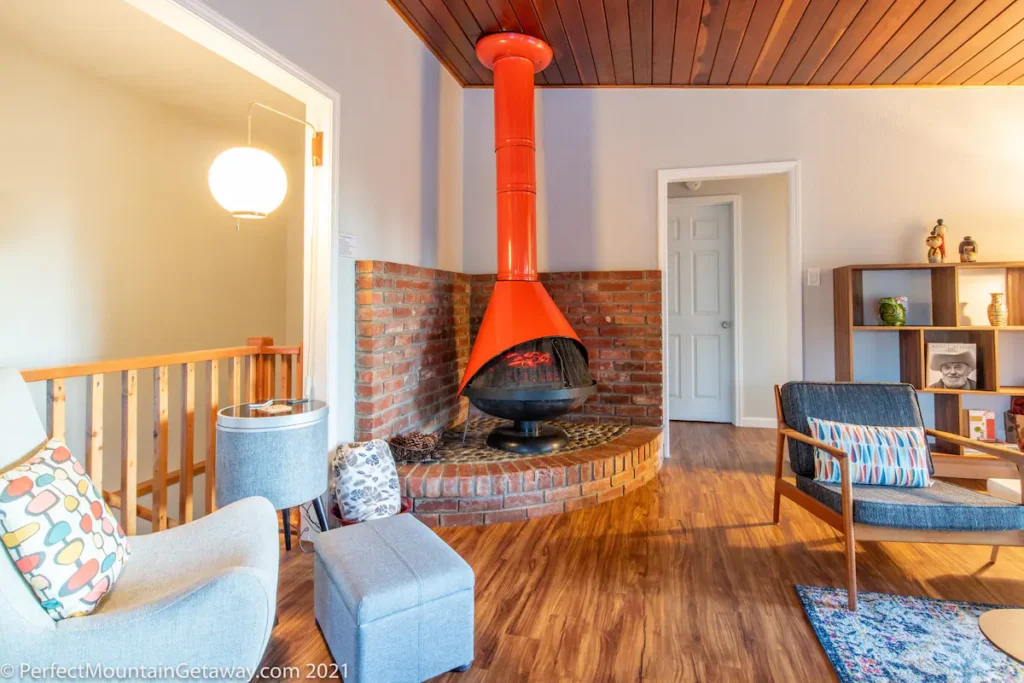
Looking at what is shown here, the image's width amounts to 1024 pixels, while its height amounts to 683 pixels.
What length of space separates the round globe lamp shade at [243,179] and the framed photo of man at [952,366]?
3828 millimetres

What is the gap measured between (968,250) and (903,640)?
2.60m

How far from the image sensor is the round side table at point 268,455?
1.82m

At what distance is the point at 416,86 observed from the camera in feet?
10.2

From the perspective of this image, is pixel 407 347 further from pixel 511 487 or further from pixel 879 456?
pixel 879 456

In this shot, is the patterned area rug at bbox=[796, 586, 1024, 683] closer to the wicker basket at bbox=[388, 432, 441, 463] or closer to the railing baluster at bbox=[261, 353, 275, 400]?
the wicker basket at bbox=[388, 432, 441, 463]

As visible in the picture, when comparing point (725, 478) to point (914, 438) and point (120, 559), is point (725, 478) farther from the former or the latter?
point (120, 559)

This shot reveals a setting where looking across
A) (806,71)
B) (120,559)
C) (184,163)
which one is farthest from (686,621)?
(184,163)

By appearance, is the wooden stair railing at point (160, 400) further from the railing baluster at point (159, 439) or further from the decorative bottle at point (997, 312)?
the decorative bottle at point (997, 312)

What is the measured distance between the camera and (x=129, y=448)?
6.28ft

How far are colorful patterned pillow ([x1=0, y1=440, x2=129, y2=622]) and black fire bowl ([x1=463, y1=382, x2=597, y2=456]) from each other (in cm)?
175

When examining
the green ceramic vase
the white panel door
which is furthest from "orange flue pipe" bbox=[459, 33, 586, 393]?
the white panel door

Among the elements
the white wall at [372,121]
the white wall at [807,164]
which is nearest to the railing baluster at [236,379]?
the white wall at [372,121]

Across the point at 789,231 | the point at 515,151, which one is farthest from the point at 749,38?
the point at 515,151

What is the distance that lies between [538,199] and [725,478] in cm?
222
